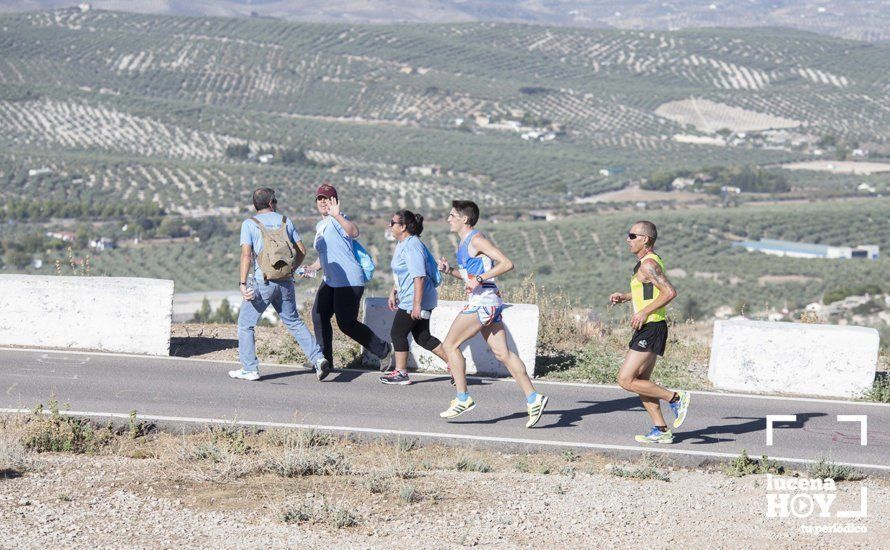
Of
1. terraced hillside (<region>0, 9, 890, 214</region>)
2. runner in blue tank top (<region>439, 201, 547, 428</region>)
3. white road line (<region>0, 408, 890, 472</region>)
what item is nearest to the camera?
white road line (<region>0, 408, 890, 472</region>)

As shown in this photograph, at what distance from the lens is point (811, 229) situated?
74500 millimetres

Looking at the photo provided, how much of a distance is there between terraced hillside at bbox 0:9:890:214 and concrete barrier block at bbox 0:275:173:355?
63290 millimetres

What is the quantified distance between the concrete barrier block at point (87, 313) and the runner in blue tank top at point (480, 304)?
348 centimetres

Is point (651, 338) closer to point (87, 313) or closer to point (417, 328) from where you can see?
point (417, 328)

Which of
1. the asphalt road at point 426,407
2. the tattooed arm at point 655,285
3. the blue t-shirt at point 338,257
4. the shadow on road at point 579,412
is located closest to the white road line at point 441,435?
the asphalt road at point 426,407

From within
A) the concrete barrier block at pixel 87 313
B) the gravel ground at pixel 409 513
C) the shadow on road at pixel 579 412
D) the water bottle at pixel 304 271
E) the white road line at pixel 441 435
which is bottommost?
the gravel ground at pixel 409 513

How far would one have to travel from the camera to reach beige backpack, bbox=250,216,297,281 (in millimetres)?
10281

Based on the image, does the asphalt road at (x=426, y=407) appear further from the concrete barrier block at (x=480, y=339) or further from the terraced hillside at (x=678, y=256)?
the terraced hillside at (x=678, y=256)

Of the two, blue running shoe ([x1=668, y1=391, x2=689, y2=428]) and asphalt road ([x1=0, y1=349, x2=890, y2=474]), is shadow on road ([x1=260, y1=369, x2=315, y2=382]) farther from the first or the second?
blue running shoe ([x1=668, y1=391, x2=689, y2=428])

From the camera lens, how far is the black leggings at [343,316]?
1084cm

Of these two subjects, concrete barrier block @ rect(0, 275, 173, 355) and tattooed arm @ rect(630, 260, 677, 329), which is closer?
tattooed arm @ rect(630, 260, 677, 329)

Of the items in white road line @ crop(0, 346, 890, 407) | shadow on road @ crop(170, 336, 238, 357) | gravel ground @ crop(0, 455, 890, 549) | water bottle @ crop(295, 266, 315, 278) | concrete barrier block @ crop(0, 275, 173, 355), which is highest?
water bottle @ crop(295, 266, 315, 278)

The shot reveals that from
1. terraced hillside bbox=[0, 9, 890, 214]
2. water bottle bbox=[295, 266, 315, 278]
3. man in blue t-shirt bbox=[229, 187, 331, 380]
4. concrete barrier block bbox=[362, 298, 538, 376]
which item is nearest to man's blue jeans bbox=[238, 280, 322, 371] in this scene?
man in blue t-shirt bbox=[229, 187, 331, 380]

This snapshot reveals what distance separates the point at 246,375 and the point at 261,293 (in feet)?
2.77
